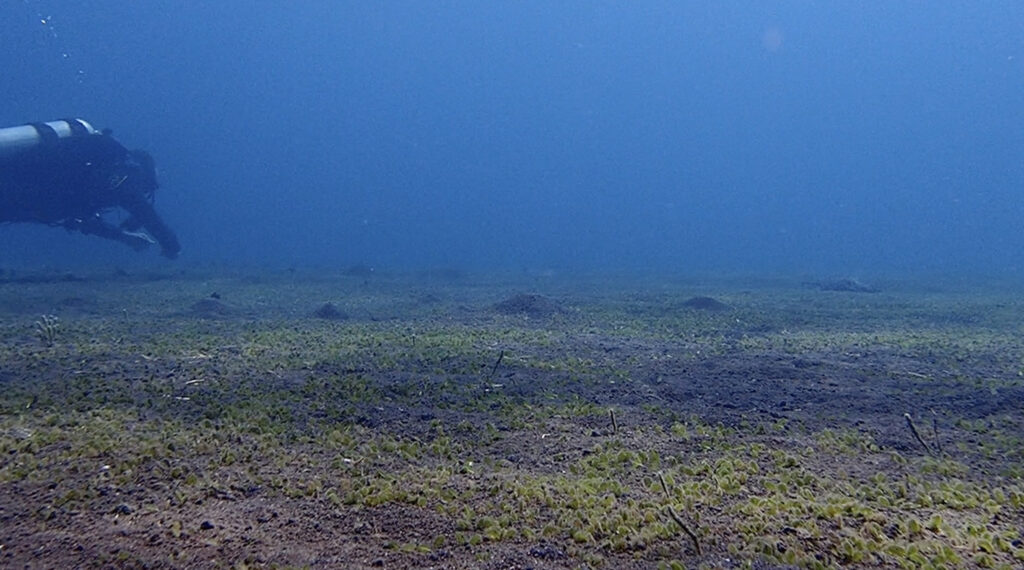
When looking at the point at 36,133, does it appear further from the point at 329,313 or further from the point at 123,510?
the point at 123,510

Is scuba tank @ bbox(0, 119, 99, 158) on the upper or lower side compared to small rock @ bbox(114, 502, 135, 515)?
upper

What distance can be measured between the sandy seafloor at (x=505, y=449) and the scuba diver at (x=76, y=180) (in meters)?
11.5

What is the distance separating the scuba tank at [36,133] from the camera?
64.6ft

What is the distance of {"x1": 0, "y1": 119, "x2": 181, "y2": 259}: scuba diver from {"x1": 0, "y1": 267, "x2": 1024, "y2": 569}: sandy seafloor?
11.5 metres

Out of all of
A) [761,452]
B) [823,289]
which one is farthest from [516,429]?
[823,289]

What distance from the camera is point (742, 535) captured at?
161 inches

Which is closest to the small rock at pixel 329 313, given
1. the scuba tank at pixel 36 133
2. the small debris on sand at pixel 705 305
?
the small debris on sand at pixel 705 305

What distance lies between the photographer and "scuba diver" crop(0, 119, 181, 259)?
2027 centimetres

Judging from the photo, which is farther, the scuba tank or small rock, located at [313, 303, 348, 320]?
the scuba tank

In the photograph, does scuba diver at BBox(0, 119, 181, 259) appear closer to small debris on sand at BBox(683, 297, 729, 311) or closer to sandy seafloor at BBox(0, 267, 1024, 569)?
sandy seafloor at BBox(0, 267, 1024, 569)

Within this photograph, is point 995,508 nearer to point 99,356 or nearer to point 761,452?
point 761,452

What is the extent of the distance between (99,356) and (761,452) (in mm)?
9226

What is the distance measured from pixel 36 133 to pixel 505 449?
2297 cm

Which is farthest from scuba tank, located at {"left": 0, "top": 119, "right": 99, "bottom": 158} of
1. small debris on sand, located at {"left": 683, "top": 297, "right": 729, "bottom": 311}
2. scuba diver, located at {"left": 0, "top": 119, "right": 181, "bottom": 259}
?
small debris on sand, located at {"left": 683, "top": 297, "right": 729, "bottom": 311}
